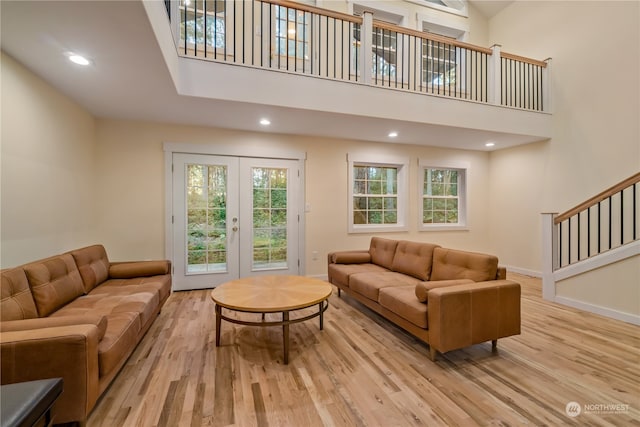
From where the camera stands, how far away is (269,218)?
177 inches

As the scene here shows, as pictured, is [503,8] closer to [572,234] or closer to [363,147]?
[363,147]

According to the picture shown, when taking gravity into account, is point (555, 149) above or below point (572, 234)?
above

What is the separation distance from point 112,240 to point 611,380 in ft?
17.4

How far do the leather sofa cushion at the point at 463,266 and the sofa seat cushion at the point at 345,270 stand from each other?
30.0 inches

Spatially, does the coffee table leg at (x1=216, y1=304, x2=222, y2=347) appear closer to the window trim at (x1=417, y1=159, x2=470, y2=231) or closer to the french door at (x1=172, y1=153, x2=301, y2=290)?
the french door at (x1=172, y1=153, x2=301, y2=290)

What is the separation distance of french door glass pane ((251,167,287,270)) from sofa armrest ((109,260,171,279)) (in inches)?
57.4

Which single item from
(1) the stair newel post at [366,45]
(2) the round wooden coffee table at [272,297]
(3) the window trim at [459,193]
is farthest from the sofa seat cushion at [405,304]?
(3) the window trim at [459,193]

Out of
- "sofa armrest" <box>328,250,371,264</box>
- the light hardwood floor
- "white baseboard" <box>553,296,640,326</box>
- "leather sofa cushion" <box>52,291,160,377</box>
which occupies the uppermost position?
"sofa armrest" <box>328,250,371,264</box>

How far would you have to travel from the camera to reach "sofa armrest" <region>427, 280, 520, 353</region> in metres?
2.12

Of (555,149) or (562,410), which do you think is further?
(555,149)

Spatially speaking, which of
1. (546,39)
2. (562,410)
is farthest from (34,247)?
(546,39)

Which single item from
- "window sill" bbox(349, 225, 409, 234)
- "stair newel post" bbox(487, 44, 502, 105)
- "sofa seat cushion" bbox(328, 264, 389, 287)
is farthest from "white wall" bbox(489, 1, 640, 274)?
"sofa seat cushion" bbox(328, 264, 389, 287)

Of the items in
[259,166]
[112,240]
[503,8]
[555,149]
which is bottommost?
[112,240]

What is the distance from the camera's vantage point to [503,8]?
571 centimetres
